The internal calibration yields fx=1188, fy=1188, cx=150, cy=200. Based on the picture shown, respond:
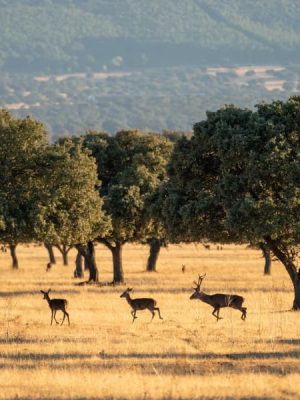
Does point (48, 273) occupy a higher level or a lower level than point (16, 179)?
lower

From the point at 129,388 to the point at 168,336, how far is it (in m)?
9.92

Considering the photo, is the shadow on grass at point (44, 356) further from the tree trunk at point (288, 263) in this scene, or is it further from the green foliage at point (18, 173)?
the green foliage at point (18, 173)

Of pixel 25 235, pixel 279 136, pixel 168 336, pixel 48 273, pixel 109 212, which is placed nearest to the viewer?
pixel 168 336

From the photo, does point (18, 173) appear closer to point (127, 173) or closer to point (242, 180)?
point (127, 173)

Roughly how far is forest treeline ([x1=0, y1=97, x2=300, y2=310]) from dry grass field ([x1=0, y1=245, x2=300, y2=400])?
291cm

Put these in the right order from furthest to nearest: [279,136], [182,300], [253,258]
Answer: [253,258], [182,300], [279,136]

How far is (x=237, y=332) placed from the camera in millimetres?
34469

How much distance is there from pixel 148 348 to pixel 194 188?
14.5 m

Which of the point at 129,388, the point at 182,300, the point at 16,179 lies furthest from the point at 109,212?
the point at 129,388

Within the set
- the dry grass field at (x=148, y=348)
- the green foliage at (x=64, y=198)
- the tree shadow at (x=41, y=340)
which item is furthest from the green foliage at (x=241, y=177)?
the tree shadow at (x=41, y=340)

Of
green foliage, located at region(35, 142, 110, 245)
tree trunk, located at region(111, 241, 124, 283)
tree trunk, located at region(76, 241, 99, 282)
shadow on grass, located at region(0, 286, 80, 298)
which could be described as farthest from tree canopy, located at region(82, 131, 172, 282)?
shadow on grass, located at region(0, 286, 80, 298)

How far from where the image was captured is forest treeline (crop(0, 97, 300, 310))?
133ft

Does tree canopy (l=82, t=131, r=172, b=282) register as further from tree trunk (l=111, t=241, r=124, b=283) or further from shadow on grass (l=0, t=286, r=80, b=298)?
shadow on grass (l=0, t=286, r=80, b=298)

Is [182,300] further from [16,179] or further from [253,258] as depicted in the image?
[253,258]
